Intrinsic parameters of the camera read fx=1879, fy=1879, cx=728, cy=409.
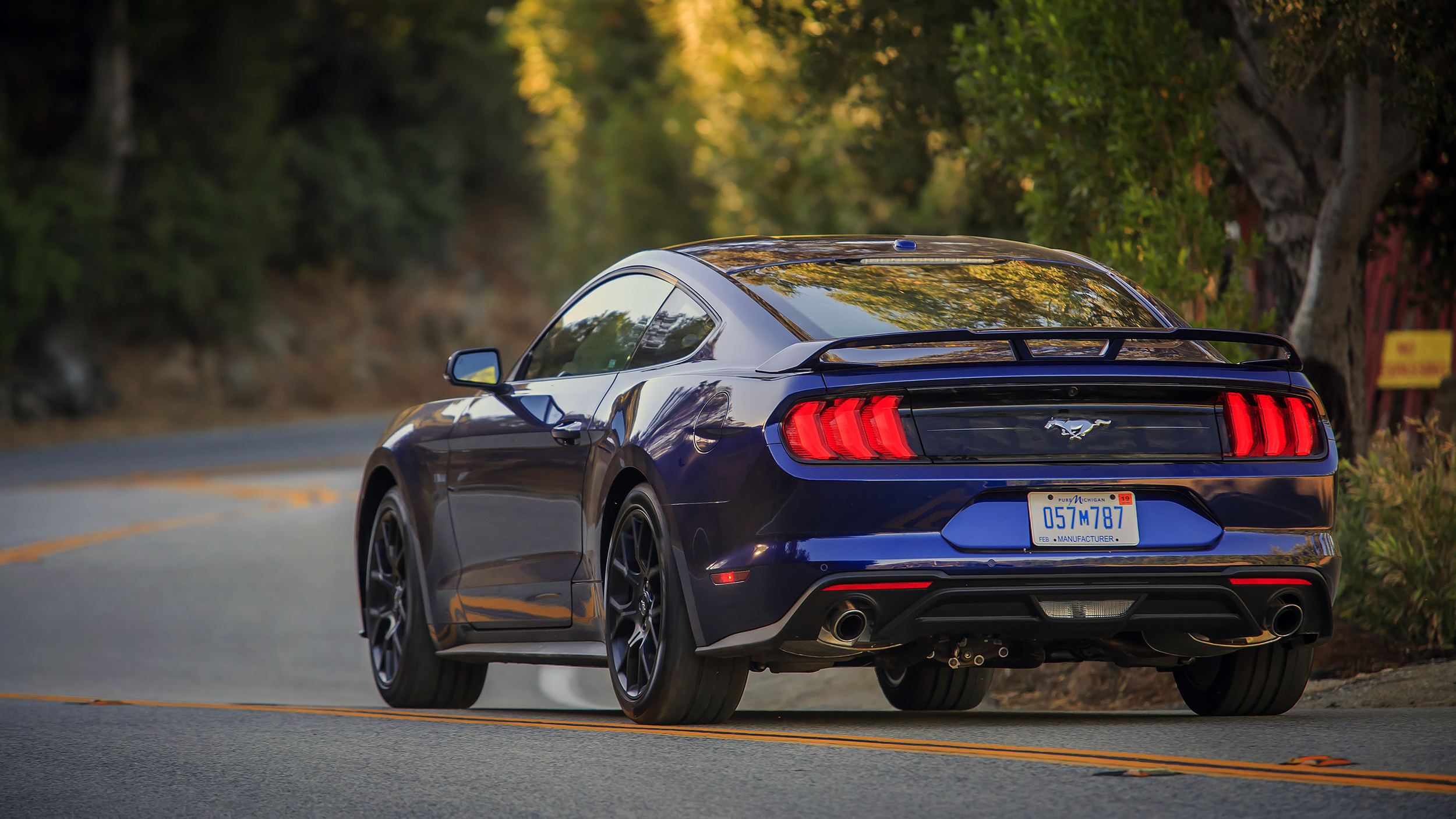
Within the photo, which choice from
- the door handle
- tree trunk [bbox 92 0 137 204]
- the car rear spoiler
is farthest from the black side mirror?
tree trunk [bbox 92 0 137 204]

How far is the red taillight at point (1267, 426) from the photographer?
556cm

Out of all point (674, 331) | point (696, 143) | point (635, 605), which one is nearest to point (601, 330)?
point (674, 331)

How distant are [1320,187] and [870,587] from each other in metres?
4.93

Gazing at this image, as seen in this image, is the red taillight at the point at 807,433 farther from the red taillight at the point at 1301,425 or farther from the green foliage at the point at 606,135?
the green foliage at the point at 606,135

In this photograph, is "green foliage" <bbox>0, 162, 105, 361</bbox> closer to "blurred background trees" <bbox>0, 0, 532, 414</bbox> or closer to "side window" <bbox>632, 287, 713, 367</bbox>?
"blurred background trees" <bbox>0, 0, 532, 414</bbox>

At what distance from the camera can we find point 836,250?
21.5 ft

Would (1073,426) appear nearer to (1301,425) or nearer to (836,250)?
(1301,425)

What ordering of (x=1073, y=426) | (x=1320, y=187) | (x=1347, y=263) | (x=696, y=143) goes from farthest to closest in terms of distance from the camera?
(x=696, y=143), (x=1320, y=187), (x=1347, y=263), (x=1073, y=426)

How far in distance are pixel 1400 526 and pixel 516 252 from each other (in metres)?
45.1

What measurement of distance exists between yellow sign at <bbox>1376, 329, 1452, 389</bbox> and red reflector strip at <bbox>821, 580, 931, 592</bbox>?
845cm

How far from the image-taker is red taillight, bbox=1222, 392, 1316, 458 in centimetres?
556

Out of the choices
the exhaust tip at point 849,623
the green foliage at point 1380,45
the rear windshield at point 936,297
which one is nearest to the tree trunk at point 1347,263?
the green foliage at point 1380,45

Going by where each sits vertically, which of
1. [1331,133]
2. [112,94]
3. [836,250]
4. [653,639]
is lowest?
[653,639]

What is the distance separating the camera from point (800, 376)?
539 centimetres
